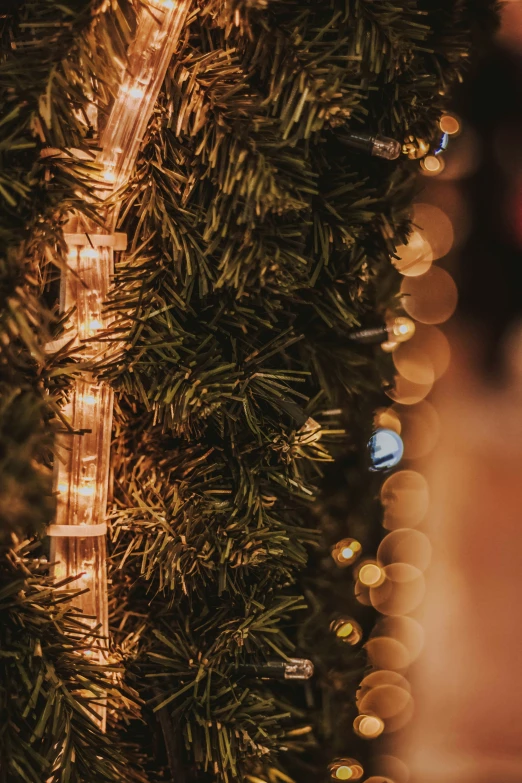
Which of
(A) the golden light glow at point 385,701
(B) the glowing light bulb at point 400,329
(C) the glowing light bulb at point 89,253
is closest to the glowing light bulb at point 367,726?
(A) the golden light glow at point 385,701

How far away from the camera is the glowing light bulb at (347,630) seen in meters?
0.60

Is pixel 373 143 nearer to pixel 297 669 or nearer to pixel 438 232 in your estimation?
pixel 438 232

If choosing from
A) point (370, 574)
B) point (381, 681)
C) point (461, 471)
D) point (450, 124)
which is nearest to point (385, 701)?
point (381, 681)

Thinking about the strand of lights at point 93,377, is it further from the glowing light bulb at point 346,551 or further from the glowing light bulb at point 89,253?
the glowing light bulb at point 346,551

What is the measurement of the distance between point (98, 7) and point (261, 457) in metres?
0.32

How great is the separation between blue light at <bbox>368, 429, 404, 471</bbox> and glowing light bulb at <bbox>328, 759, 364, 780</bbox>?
27 cm

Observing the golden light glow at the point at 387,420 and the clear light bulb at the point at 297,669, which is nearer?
the clear light bulb at the point at 297,669

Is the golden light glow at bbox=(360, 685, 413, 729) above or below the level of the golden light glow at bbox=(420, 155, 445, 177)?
below

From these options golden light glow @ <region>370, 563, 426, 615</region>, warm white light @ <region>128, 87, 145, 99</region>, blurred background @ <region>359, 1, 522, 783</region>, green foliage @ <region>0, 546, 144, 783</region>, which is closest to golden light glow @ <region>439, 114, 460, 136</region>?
blurred background @ <region>359, 1, 522, 783</region>

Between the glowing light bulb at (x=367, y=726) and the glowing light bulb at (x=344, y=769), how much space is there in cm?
3

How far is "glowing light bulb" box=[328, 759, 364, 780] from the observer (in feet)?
1.87

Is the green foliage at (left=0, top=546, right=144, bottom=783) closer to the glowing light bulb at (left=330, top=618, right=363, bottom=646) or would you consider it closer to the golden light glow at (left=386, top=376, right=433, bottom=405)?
the glowing light bulb at (left=330, top=618, right=363, bottom=646)

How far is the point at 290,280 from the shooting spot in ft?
1.47

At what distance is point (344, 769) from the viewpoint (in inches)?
22.6
